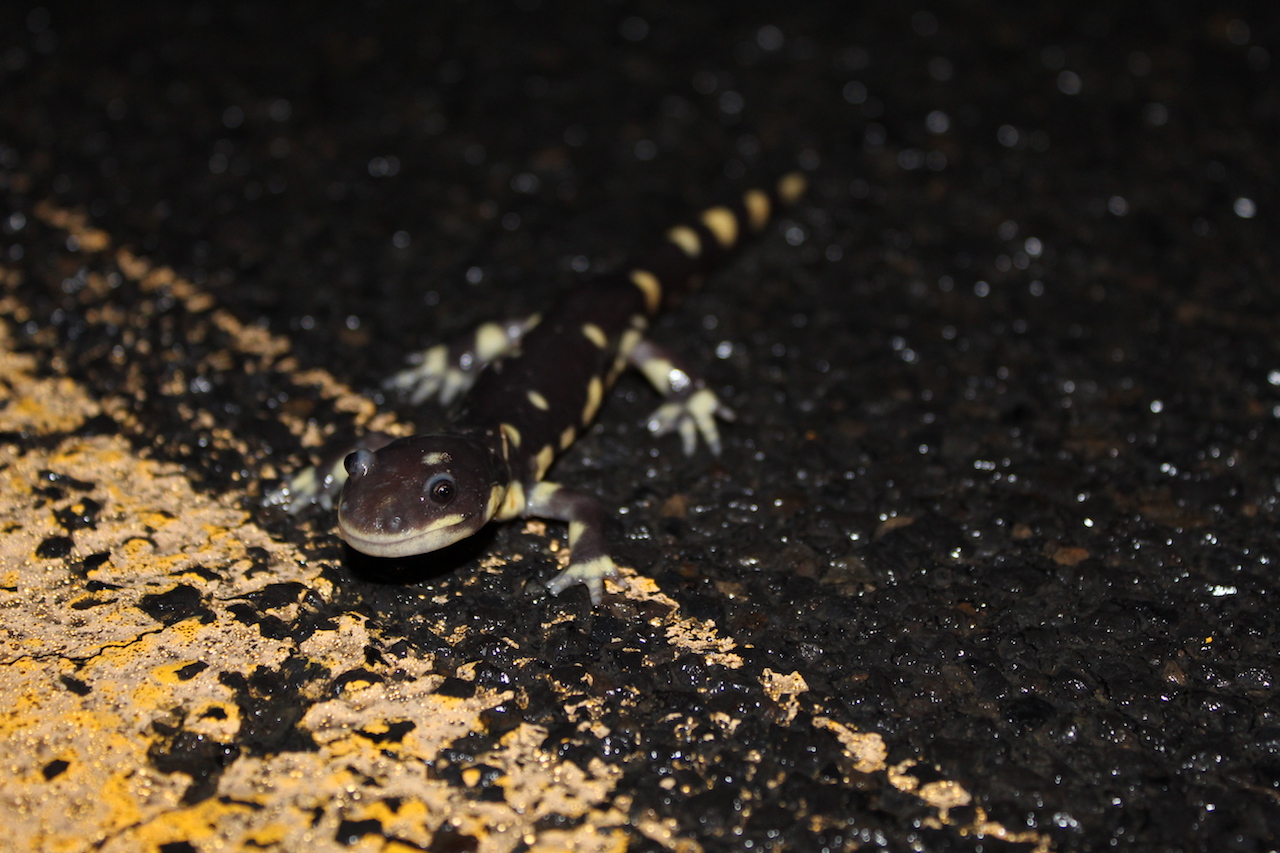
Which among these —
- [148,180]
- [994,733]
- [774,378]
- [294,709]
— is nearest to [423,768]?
[294,709]

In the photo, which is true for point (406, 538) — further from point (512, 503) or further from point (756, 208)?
point (756, 208)

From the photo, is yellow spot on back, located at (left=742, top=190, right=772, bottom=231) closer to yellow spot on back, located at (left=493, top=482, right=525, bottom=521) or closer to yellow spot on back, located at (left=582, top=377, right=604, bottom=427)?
yellow spot on back, located at (left=582, top=377, right=604, bottom=427)

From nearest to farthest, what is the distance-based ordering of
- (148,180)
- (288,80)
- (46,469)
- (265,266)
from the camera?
1. (46,469)
2. (265,266)
3. (148,180)
4. (288,80)

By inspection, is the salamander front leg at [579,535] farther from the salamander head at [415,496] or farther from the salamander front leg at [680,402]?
the salamander front leg at [680,402]

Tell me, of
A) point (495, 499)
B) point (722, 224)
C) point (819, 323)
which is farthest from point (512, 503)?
point (722, 224)

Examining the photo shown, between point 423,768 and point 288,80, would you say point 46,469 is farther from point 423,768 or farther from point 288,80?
point 288,80

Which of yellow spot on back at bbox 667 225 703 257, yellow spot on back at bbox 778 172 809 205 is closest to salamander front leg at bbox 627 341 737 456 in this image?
yellow spot on back at bbox 667 225 703 257

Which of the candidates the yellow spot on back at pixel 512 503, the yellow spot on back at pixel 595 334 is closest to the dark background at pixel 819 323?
the yellow spot on back at pixel 512 503
